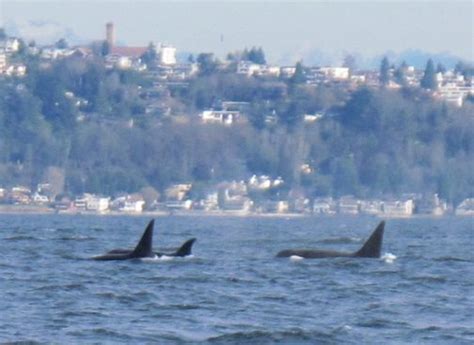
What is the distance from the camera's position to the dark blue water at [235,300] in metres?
32.5

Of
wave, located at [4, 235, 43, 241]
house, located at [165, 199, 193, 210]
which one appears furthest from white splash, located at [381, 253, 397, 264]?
house, located at [165, 199, 193, 210]

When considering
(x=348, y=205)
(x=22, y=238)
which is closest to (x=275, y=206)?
(x=348, y=205)

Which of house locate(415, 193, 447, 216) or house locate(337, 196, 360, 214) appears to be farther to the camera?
house locate(415, 193, 447, 216)

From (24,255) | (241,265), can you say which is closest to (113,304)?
(241,265)

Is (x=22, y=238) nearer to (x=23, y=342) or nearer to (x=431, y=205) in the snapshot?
(x=23, y=342)

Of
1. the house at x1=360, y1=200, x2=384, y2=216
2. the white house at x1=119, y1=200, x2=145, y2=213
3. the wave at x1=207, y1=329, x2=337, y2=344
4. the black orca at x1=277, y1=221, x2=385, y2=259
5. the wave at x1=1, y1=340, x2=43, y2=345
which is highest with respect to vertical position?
the house at x1=360, y1=200, x2=384, y2=216

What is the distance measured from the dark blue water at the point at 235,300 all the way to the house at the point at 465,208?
409ft

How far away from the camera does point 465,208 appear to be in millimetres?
182875

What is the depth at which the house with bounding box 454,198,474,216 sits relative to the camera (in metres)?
178

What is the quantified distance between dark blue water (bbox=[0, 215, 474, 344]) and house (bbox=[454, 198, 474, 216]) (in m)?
125

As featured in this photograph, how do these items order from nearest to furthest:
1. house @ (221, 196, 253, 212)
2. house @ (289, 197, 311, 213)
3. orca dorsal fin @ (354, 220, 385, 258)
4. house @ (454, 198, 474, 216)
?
orca dorsal fin @ (354, 220, 385, 258)
house @ (221, 196, 253, 212)
house @ (289, 197, 311, 213)
house @ (454, 198, 474, 216)

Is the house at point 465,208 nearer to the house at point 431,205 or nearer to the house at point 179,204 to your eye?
the house at point 431,205

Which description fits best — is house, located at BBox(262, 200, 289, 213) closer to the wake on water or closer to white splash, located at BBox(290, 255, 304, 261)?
the wake on water

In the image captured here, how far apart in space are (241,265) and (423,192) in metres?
138
